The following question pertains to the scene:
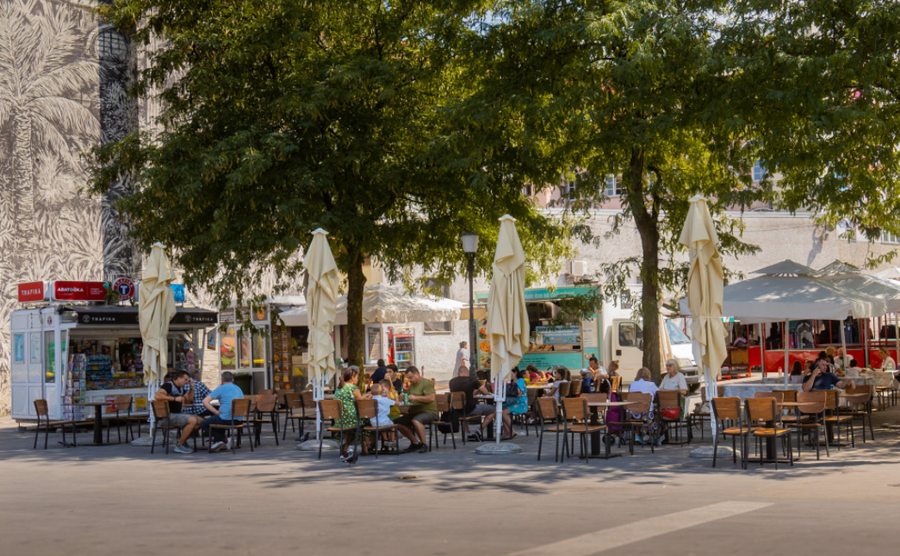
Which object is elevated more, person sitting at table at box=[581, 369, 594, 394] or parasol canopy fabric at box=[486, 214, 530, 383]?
parasol canopy fabric at box=[486, 214, 530, 383]

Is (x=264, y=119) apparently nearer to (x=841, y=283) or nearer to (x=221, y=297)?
(x=221, y=297)

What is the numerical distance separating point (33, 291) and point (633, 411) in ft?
47.6

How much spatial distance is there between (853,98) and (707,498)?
9.12 m

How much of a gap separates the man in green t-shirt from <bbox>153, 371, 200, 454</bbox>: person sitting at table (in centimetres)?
358

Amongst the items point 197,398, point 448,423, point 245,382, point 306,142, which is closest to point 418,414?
point 448,423

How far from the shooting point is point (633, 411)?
1486cm

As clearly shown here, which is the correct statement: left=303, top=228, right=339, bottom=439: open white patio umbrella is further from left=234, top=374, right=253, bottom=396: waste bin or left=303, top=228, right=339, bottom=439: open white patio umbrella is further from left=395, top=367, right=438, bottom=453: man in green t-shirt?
left=234, top=374, right=253, bottom=396: waste bin

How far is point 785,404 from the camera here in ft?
45.4

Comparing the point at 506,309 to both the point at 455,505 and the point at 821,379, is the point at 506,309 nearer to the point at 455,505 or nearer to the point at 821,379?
the point at 821,379

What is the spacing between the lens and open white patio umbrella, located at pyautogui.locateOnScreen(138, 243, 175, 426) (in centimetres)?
1839

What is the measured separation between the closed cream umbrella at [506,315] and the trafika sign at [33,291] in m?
11.9

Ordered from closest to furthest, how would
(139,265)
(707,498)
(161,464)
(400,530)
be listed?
(400,530)
(707,498)
(161,464)
(139,265)

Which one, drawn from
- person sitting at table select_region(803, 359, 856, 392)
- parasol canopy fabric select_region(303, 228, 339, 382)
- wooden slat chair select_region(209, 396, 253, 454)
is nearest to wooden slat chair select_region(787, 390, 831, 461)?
person sitting at table select_region(803, 359, 856, 392)

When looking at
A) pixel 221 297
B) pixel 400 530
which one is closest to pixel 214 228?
pixel 221 297
